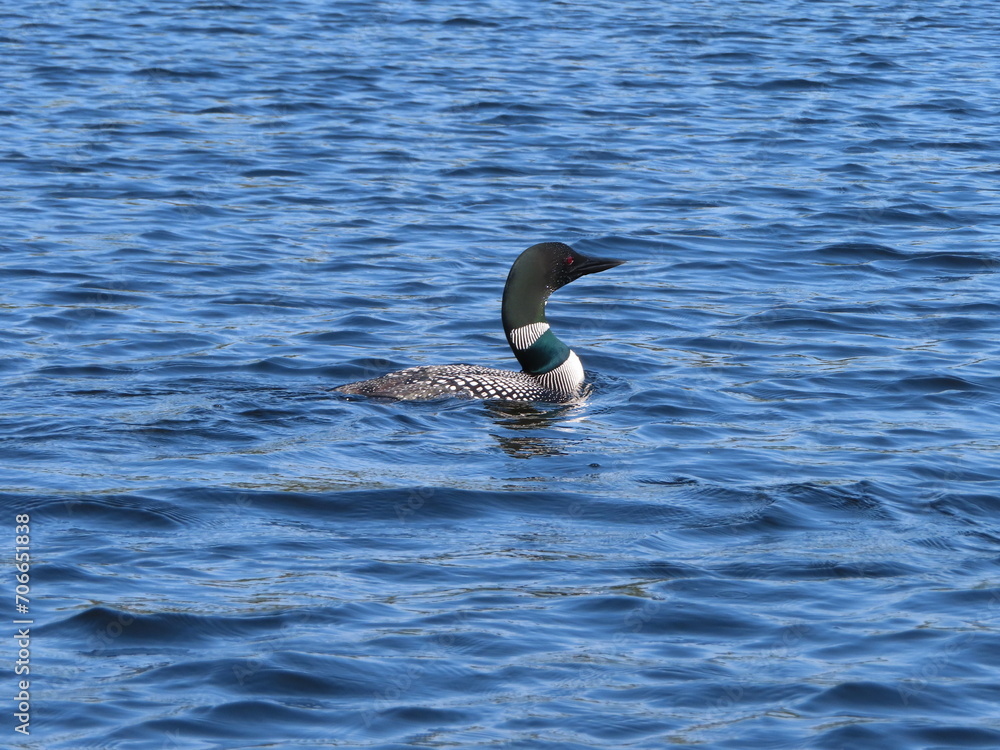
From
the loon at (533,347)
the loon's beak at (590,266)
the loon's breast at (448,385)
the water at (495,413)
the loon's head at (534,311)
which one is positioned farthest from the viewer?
the loon's beak at (590,266)

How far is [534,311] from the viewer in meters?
10.1

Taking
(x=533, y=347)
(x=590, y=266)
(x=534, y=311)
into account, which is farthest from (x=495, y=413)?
(x=590, y=266)

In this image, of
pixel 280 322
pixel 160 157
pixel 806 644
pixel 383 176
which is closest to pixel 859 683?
pixel 806 644

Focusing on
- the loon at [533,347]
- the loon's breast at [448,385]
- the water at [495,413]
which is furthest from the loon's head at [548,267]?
the water at [495,413]

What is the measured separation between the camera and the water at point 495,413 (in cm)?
584

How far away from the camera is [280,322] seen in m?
11.4

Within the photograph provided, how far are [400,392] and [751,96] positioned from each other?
11704mm

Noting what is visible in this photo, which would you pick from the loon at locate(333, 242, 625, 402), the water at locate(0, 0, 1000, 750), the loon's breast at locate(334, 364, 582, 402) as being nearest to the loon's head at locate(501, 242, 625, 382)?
the loon at locate(333, 242, 625, 402)

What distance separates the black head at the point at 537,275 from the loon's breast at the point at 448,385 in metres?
0.43

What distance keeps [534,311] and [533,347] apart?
0.23 m

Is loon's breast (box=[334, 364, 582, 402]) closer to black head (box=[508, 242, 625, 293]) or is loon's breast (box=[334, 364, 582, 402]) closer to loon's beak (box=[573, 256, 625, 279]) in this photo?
black head (box=[508, 242, 625, 293])

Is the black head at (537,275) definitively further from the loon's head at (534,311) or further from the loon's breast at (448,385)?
the loon's breast at (448,385)

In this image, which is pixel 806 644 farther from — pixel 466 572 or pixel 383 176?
pixel 383 176

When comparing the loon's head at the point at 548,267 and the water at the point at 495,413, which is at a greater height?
the loon's head at the point at 548,267
